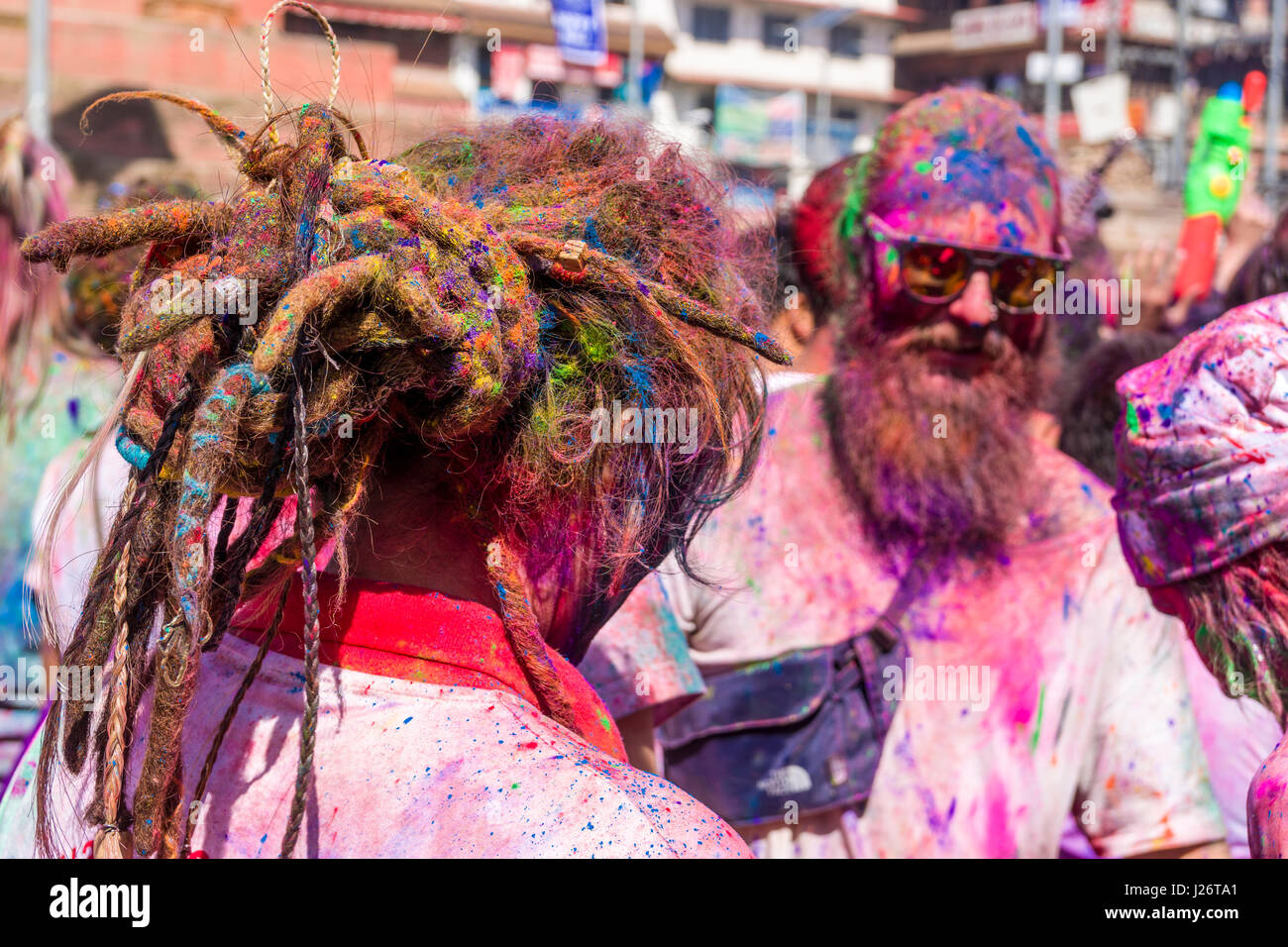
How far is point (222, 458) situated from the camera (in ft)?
3.26

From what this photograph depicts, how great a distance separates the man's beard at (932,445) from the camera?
Result: 2.60 meters

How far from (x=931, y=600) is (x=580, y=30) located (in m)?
12.5

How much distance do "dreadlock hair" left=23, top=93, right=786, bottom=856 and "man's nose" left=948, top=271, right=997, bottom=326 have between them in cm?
146

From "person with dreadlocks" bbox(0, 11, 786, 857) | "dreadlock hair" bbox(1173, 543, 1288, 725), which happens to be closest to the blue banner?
"dreadlock hair" bbox(1173, 543, 1288, 725)

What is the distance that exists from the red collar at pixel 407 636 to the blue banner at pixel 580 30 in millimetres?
13169

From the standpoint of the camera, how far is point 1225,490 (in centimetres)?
145

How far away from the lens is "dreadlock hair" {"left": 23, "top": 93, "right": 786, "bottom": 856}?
101 centimetres

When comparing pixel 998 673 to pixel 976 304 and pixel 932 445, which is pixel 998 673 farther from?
pixel 976 304

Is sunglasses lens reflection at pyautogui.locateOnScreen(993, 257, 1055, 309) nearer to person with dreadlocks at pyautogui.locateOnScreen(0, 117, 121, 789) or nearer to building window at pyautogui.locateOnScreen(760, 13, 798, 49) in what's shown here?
person with dreadlocks at pyautogui.locateOnScreen(0, 117, 121, 789)

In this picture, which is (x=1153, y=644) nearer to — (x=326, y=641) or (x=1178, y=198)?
(x=326, y=641)

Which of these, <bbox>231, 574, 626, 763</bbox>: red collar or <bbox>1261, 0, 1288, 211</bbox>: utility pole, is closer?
<bbox>231, 574, 626, 763</bbox>: red collar

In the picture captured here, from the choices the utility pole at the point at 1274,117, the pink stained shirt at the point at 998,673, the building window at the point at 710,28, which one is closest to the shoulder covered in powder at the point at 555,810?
the pink stained shirt at the point at 998,673

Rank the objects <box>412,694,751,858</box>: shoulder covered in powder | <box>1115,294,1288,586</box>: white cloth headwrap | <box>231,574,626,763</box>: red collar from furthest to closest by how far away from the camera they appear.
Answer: <box>1115,294,1288,586</box>: white cloth headwrap → <box>231,574,626,763</box>: red collar → <box>412,694,751,858</box>: shoulder covered in powder

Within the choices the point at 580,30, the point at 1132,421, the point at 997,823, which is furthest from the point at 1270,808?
the point at 580,30
